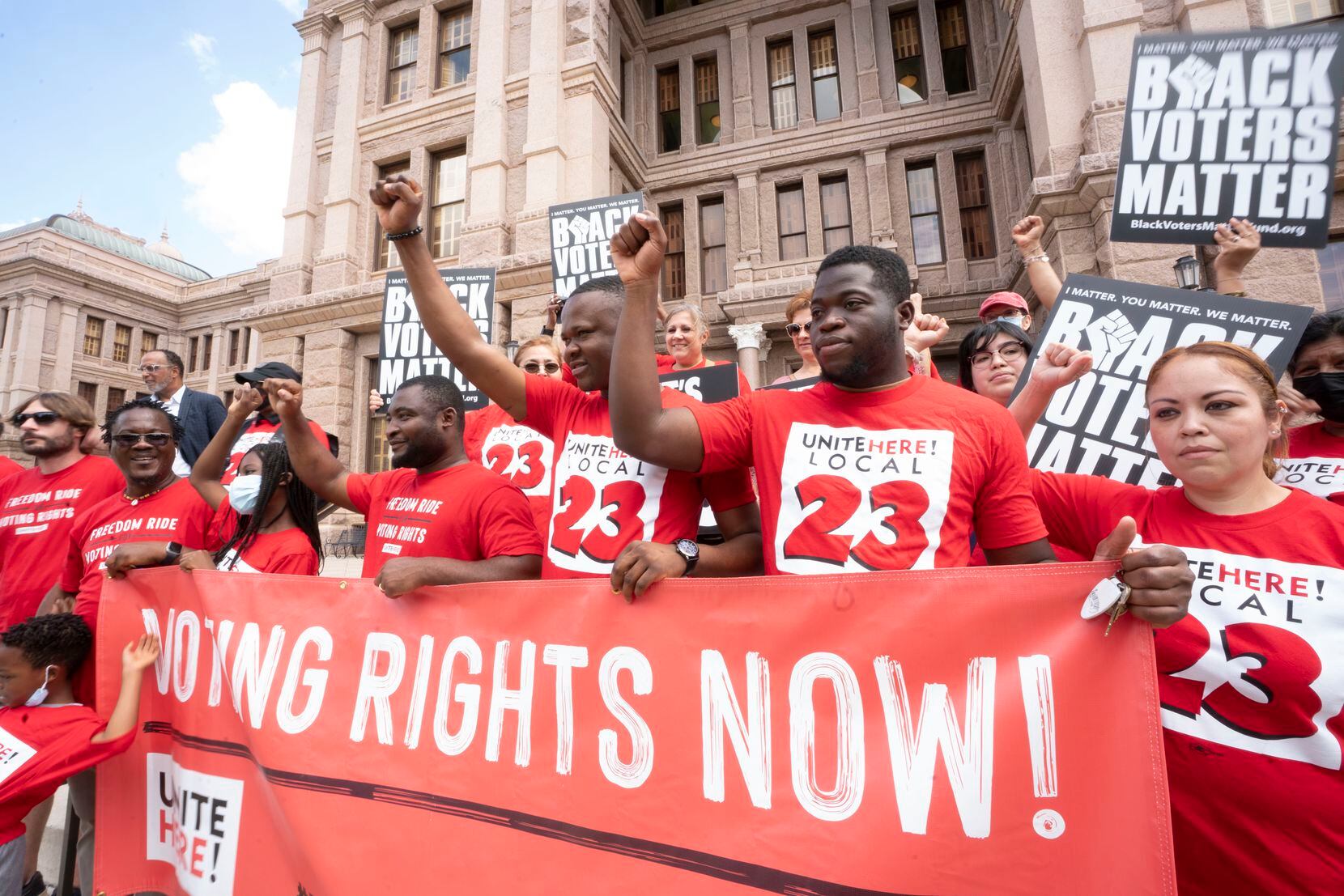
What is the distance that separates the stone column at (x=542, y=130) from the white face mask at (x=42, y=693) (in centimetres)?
1029

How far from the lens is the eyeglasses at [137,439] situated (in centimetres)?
282

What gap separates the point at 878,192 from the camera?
13.4m

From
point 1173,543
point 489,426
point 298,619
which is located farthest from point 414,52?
point 1173,543

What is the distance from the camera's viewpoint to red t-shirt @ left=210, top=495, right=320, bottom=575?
8.52 feet

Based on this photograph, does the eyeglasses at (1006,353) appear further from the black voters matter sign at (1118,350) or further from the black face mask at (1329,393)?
the black face mask at (1329,393)

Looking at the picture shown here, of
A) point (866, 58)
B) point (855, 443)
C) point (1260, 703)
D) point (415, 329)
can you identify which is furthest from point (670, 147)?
point (1260, 703)

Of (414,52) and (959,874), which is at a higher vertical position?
(414,52)

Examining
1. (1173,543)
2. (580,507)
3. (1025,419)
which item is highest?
(1025,419)

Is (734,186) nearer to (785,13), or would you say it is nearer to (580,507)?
(785,13)

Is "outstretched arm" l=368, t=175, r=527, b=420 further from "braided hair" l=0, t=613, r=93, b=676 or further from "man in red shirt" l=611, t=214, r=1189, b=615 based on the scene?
"braided hair" l=0, t=613, r=93, b=676

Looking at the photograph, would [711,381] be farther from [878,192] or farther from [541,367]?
[878,192]

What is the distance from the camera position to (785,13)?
14.5 meters

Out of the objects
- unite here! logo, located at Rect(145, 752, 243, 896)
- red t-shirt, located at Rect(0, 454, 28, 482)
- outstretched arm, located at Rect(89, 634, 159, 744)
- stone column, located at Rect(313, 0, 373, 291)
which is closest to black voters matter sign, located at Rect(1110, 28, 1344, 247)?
unite here! logo, located at Rect(145, 752, 243, 896)

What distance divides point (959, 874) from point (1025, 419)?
149cm
